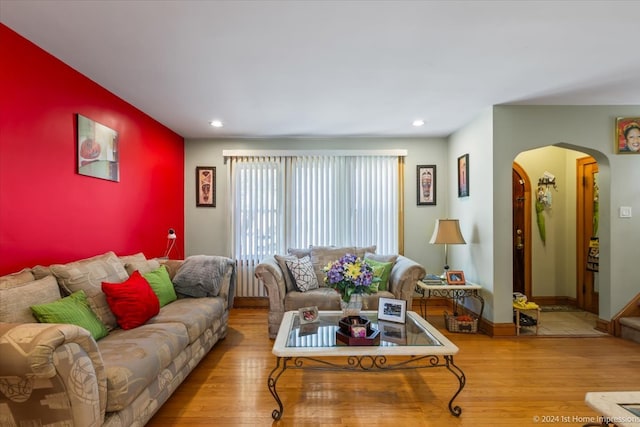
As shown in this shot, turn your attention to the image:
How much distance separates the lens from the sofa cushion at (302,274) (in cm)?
384

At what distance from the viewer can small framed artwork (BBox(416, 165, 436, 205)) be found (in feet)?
16.4

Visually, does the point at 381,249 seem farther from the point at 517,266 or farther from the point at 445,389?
the point at 445,389

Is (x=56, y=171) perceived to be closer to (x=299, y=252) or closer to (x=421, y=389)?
(x=299, y=252)

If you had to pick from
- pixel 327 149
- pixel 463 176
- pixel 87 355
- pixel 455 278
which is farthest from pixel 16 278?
pixel 463 176

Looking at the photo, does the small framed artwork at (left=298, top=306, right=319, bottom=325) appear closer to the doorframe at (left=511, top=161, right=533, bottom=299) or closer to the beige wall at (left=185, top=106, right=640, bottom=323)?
the beige wall at (left=185, top=106, right=640, bottom=323)

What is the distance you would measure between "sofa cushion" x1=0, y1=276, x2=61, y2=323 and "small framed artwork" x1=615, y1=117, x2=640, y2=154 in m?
5.31

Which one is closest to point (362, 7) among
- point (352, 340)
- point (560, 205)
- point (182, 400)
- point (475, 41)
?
point (475, 41)

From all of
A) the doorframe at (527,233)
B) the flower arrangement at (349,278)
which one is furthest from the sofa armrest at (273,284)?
the doorframe at (527,233)

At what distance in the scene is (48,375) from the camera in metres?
1.36

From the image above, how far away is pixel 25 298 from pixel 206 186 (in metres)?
3.21

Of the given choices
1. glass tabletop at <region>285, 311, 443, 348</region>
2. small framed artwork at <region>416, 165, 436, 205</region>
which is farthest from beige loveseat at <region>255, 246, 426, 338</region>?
small framed artwork at <region>416, 165, 436, 205</region>

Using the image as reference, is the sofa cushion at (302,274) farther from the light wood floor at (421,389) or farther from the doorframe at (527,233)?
the doorframe at (527,233)

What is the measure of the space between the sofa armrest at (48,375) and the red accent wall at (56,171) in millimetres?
1022

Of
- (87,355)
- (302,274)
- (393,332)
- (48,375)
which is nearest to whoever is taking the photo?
(48,375)
